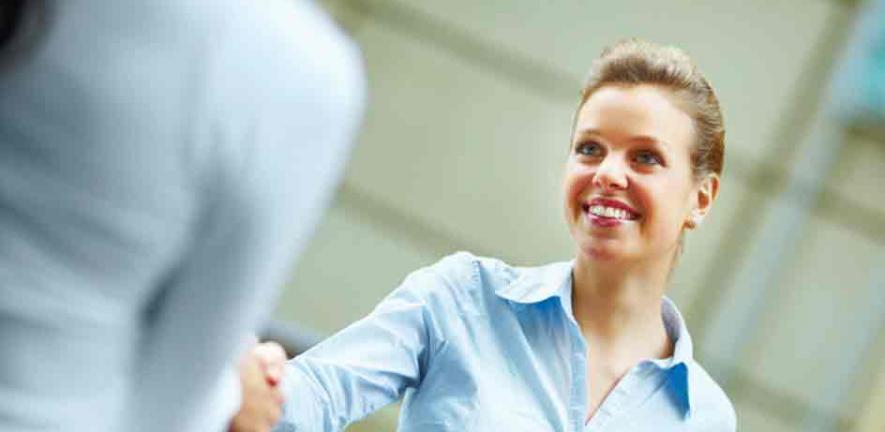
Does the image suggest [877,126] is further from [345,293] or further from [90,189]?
[90,189]

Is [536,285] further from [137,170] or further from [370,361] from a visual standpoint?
[137,170]

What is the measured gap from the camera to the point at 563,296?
1683 mm

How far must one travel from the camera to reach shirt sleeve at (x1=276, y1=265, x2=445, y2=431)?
1.49 m

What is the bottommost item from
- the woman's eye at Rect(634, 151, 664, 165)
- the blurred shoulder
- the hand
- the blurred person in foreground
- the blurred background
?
the blurred background

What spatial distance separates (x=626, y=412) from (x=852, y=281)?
3021 millimetres

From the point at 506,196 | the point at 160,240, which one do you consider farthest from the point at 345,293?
the point at 160,240

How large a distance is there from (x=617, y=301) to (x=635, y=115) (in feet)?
0.73

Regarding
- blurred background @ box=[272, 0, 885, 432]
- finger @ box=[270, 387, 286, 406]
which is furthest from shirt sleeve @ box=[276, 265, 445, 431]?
blurred background @ box=[272, 0, 885, 432]

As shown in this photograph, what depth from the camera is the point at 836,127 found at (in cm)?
456

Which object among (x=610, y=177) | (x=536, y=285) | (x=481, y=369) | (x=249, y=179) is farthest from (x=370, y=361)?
(x=249, y=179)

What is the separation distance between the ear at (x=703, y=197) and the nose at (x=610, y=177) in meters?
0.17

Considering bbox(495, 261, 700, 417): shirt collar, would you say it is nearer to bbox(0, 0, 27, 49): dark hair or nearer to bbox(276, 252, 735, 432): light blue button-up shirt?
bbox(276, 252, 735, 432): light blue button-up shirt

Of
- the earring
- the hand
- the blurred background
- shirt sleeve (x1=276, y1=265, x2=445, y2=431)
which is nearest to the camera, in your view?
the hand

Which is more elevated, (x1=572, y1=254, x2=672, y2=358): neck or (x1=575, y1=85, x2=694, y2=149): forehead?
(x1=575, y1=85, x2=694, y2=149): forehead
